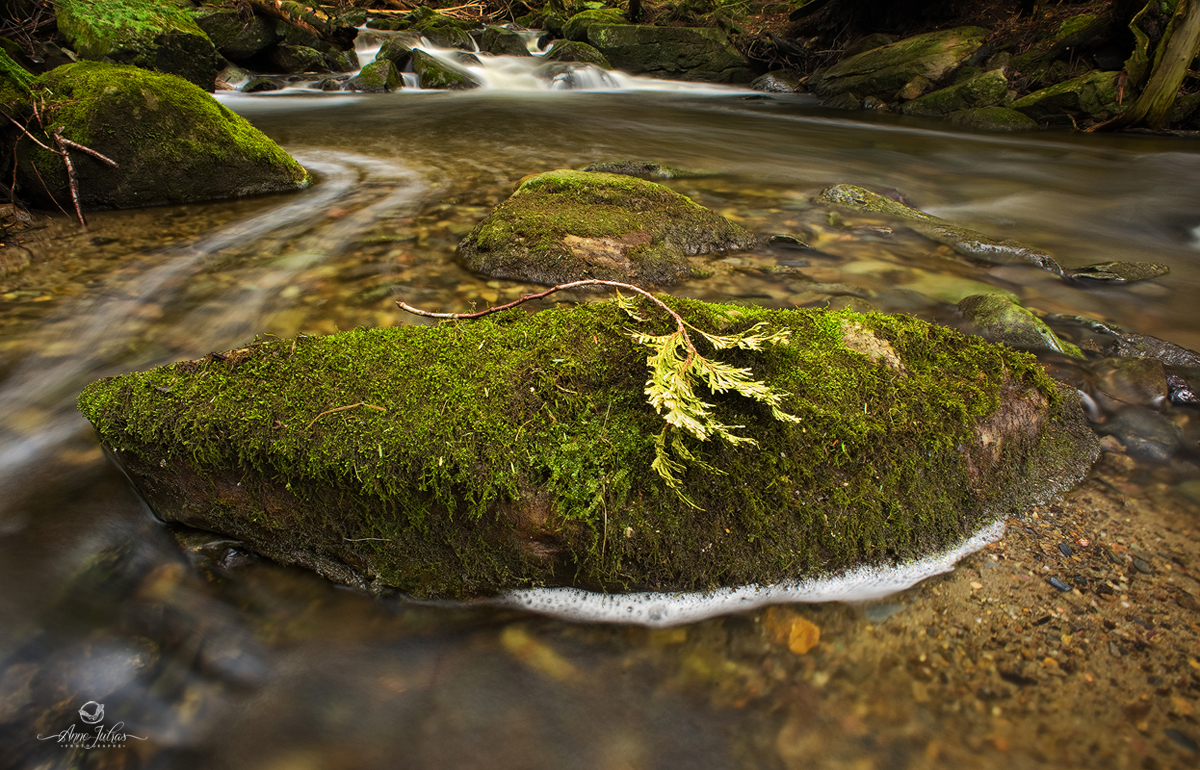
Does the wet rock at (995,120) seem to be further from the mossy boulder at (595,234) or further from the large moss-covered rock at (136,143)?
the large moss-covered rock at (136,143)

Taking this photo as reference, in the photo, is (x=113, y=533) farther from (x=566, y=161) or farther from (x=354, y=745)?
(x=566, y=161)

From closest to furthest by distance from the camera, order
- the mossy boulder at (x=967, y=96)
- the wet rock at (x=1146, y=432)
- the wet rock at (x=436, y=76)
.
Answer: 1. the wet rock at (x=1146, y=432)
2. the mossy boulder at (x=967, y=96)
3. the wet rock at (x=436, y=76)

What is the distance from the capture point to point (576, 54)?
20.2 m

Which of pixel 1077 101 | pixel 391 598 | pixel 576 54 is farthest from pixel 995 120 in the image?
pixel 391 598

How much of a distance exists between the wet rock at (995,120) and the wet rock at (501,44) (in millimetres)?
14753

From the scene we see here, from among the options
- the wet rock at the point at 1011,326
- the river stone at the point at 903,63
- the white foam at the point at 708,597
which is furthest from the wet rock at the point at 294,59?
the white foam at the point at 708,597

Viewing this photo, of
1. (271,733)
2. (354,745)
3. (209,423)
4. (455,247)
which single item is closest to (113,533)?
(209,423)

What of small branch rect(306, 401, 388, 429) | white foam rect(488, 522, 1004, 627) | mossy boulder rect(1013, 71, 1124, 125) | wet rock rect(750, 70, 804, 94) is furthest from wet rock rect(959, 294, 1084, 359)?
wet rock rect(750, 70, 804, 94)

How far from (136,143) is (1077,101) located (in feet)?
52.0

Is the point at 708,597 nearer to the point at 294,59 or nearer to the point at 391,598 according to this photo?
the point at 391,598

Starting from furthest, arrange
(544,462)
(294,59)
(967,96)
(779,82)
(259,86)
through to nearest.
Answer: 1. (779,82)
2. (294,59)
3. (259,86)
4. (967,96)
5. (544,462)

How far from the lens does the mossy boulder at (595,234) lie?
15.2 feet

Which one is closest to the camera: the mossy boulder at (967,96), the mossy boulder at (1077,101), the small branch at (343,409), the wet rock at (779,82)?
the small branch at (343,409)

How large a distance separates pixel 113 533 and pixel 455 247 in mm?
3470
